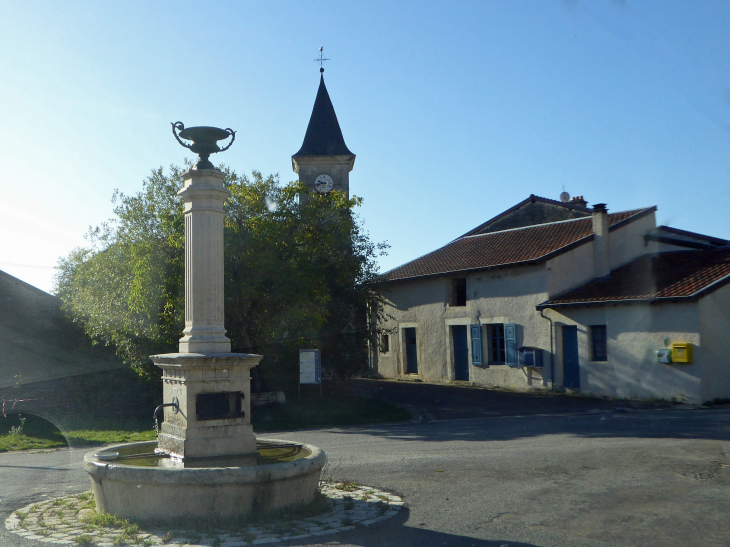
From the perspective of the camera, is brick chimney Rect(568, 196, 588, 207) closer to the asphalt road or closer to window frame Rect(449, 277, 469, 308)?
window frame Rect(449, 277, 469, 308)

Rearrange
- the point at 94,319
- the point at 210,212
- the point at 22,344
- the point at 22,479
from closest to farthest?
the point at 210,212
the point at 22,479
the point at 94,319
the point at 22,344

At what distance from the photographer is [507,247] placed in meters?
23.6

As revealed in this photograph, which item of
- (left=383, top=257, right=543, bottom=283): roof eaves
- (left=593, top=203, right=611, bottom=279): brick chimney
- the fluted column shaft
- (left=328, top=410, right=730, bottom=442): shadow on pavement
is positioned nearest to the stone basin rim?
the fluted column shaft

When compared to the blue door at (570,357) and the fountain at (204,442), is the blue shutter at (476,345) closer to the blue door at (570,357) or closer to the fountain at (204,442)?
the blue door at (570,357)

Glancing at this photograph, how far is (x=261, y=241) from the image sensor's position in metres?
15.0

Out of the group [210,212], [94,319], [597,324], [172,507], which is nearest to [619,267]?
[597,324]

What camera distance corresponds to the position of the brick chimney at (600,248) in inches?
813

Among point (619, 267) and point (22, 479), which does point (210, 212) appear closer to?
point (22, 479)

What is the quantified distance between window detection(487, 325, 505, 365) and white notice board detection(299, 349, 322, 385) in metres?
8.24

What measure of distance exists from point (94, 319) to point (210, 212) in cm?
1066

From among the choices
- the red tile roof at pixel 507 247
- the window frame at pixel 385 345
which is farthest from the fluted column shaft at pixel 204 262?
the window frame at pixel 385 345

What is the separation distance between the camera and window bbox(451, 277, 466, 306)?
23984mm

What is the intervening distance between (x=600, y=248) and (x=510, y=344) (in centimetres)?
413

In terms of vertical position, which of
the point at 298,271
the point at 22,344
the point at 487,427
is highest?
the point at 298,271
